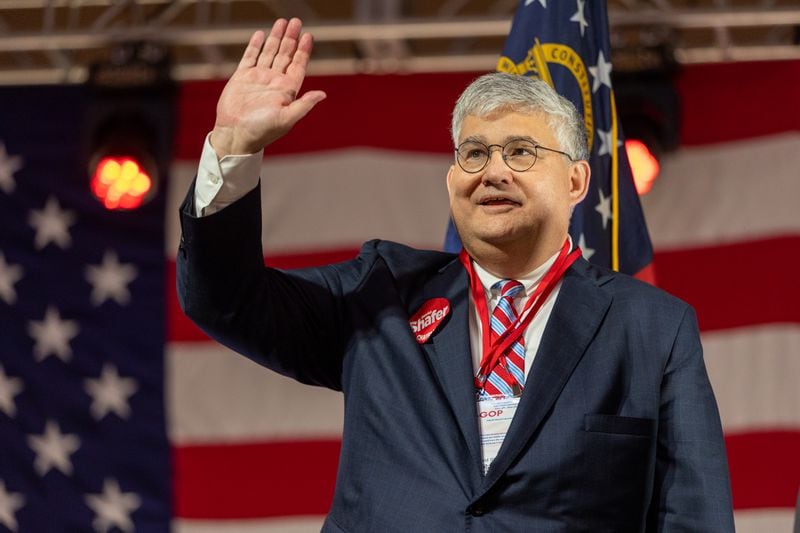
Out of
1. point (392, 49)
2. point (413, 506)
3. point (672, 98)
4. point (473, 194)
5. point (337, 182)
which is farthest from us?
point (392, 49)

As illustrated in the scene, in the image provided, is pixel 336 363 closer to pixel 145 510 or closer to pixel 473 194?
pixel 473 194

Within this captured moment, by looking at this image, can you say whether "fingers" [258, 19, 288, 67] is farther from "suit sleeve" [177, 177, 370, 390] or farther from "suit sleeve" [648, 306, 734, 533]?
"suit sleeve" [648, 306, 734, 533]

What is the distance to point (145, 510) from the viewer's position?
4758 millimetres

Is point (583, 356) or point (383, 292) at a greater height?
point (383, 292)

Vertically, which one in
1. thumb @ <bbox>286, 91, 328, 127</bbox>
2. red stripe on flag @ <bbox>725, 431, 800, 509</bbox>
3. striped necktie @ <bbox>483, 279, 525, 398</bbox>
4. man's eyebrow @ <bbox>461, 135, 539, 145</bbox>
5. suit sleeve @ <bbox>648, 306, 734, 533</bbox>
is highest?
thumb @ <bbox>286, 91, 328, 127</bbox>

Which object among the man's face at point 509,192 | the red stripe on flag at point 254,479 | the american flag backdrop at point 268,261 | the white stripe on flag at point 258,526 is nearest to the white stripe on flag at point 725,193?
the american flag backdrop at point 268,261

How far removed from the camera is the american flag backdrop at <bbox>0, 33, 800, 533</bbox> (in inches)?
182

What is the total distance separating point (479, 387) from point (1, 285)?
370 centimetres

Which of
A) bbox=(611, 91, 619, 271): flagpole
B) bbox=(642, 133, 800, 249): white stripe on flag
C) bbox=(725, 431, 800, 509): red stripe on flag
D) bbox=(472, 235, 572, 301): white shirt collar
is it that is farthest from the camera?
bbox=(642, 133, 800, 249): white stripe on flag

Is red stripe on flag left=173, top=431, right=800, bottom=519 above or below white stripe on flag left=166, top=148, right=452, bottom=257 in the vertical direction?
below

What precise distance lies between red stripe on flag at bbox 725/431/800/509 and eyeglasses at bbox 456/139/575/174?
296 centimetres

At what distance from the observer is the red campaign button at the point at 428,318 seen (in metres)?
1.72

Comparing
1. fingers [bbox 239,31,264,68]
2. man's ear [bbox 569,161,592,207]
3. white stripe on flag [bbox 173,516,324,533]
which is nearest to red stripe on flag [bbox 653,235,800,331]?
white stripe on flag [bbox 173,516,324,533]

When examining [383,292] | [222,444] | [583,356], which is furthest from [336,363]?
[222,444]
